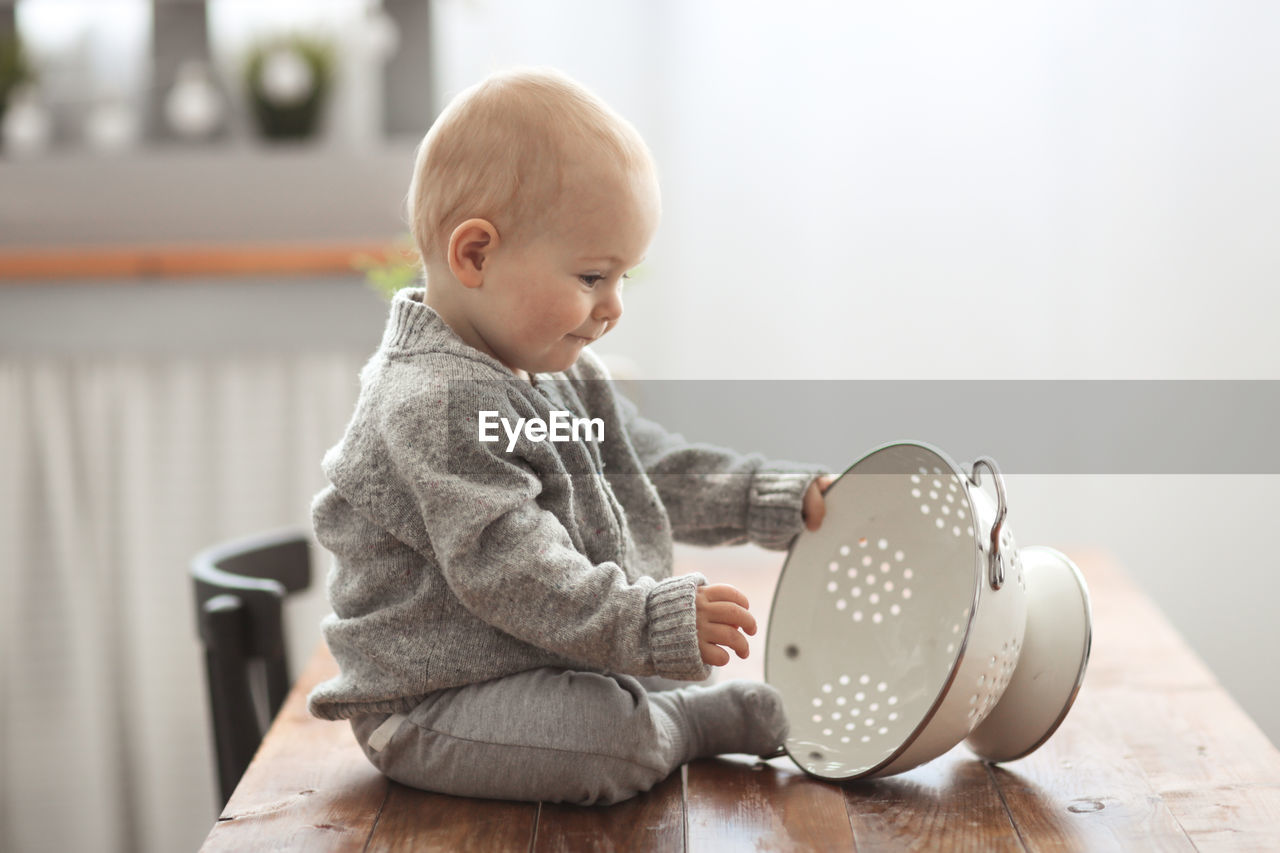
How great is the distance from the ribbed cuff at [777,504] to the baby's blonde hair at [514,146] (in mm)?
262

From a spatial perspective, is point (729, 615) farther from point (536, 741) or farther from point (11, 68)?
point (11, 68)

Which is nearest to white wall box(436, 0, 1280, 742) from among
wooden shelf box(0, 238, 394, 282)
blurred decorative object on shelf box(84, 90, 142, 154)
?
wooden shelf box(0, 238, 394, 282)

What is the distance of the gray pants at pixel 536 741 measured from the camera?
743mm

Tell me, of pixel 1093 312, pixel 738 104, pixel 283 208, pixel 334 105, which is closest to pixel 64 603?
pixel 283 208

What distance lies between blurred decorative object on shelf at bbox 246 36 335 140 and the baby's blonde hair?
107cm

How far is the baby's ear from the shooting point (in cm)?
76

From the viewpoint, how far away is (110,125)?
70.2 inches

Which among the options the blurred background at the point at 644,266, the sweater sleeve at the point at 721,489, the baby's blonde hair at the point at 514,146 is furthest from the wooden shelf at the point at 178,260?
the baby's blonde hair at the point at 514,146

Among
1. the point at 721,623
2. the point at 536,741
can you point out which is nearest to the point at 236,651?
the point at 536,741

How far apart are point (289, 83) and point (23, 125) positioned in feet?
1.26

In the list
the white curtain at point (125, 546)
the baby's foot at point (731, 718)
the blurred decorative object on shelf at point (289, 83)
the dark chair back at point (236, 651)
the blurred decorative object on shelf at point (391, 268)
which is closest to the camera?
the baby's foot at point (731, 718)

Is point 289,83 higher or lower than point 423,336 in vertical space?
higher

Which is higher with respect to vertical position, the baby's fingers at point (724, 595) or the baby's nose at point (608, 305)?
the baby's nose at point (608, 305)

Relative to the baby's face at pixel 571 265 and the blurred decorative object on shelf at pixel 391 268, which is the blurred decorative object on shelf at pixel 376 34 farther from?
the baby's face at pixel 571 265
